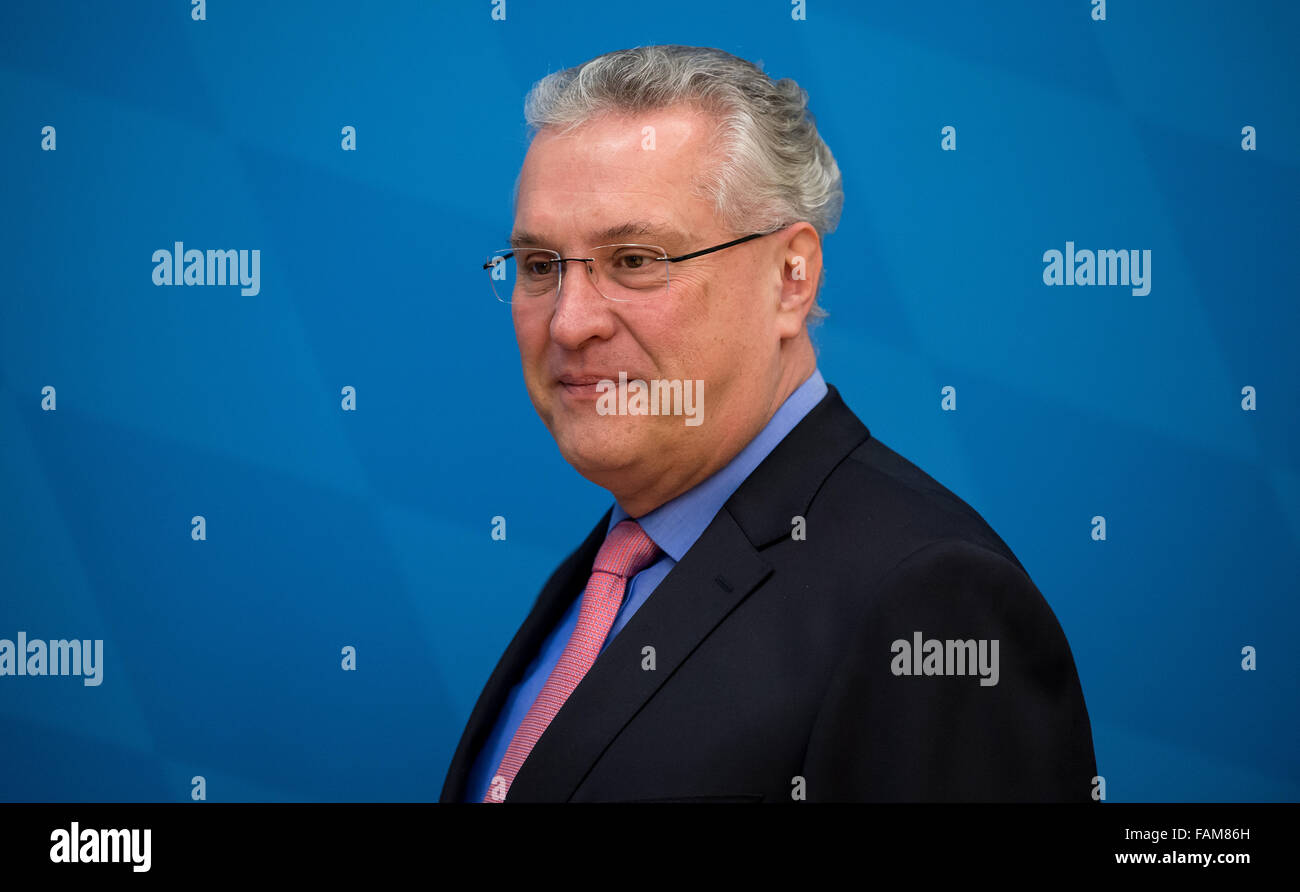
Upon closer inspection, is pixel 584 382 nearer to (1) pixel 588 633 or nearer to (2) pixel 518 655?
(1) pixel 588 633

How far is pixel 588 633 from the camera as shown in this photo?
7.06 ft

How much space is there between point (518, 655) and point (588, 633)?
300 mm

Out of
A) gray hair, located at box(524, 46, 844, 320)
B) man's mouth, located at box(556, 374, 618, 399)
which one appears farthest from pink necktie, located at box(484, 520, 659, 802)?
gray hair, located at box(524, 46, 844, 320)

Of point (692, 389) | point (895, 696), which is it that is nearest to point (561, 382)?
point (692, 389)

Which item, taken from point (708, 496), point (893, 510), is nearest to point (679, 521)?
point (708, 496)

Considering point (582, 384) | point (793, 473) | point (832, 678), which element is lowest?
point (832, 678)

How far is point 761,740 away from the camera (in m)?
1.82

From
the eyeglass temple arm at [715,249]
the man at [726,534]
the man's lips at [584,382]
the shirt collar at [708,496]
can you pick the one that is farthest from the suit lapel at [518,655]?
the eyeglass temple arm at [715,249]

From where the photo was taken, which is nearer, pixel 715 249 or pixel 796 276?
pixel 715 249

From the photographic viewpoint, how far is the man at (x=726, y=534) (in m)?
1.79

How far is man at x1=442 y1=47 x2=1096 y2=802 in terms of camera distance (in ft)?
5.88

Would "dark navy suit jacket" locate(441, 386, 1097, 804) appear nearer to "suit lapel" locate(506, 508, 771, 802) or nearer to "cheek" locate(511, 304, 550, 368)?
"suit lapel" locate(506, 508, 771, 802)

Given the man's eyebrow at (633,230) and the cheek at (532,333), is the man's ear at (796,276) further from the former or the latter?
the cheek at (532,333)
